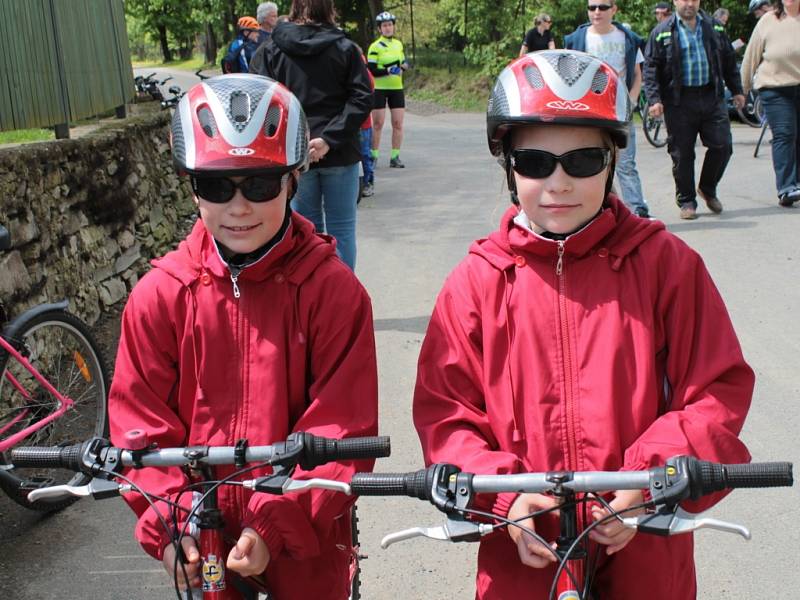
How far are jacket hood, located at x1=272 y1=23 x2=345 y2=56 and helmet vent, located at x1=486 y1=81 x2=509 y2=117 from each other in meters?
4.35

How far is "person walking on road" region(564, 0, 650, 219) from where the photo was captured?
31.7 feet

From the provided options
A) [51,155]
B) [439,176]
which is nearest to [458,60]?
[439,176]

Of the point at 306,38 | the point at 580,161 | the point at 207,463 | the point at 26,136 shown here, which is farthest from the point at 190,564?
the point at 26,136

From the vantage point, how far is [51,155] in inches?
279

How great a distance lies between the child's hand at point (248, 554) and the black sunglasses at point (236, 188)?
2.78ft

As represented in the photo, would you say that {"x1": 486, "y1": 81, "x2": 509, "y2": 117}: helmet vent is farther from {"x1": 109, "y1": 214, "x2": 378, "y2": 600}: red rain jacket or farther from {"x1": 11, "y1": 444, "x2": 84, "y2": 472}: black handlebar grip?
{"x1": 11, "y1": 444, "x2": 84, "y2": 472}: black handlebar grip

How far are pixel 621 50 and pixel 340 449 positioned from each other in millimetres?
8164

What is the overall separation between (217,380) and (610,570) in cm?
110

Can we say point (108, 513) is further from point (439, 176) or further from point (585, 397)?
point (439, 176)

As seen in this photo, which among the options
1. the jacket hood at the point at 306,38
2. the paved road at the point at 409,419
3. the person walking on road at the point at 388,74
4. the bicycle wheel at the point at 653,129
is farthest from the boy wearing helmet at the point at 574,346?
the bicycle wheel at the point at 653,129

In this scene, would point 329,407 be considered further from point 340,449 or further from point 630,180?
point 630,180

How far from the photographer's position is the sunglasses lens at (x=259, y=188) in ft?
9.01

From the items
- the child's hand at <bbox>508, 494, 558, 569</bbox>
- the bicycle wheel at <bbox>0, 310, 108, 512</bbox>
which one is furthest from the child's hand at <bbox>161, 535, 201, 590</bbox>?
the bicycle wheel at <bbox>0, 310, 108, 512</bbox>

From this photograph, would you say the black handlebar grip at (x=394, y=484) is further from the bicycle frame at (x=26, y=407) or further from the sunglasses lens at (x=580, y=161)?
the bicycle frame at (x=26, y=407)
